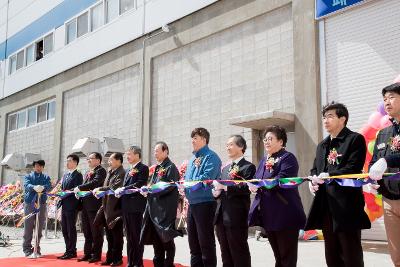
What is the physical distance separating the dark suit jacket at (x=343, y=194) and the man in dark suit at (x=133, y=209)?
119 inches

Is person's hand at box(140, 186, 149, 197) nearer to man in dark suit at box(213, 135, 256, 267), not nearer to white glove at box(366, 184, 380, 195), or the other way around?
man in dark suit at box(213, 135, 256, 267)

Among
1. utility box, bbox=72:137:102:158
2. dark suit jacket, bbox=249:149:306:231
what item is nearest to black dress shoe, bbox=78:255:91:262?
dark suit jacket, bbox=249:149:306:231

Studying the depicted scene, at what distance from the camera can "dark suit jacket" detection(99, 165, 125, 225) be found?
6660 millimetres

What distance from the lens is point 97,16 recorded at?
16797mm

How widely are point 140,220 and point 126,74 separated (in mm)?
9644

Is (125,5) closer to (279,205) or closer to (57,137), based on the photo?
(57,137)

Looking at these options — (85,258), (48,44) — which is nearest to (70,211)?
(85,258)

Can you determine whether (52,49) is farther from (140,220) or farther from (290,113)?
(140,220)

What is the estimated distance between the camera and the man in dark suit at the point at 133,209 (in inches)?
245

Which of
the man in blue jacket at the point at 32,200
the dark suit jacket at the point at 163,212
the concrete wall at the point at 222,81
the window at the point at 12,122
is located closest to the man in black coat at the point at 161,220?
the dark suit jacket at the point at 163,212

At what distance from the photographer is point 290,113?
9992 millimetres

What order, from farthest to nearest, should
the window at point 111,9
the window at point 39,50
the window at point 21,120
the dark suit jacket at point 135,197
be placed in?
the window at point 21,120 < the window at point 39,50 < the window at point 111,9 < the dark suit jacket at point 135,197

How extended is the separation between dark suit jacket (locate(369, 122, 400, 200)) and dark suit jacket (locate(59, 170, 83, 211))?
5.52 meters

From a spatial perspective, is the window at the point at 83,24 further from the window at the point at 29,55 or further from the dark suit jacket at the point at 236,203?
the dark suit jacket at the point at 236,203
